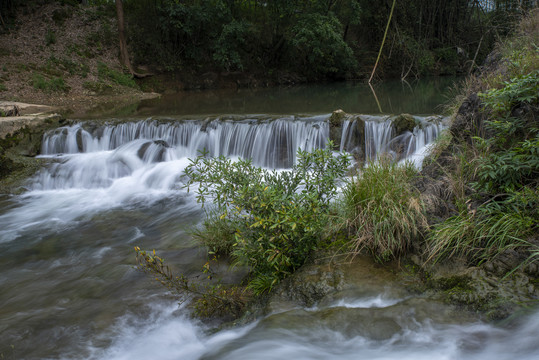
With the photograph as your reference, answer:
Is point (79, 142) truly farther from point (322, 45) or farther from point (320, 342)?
point (322, 45)

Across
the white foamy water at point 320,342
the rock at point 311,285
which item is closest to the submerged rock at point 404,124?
the rock at point 311,285

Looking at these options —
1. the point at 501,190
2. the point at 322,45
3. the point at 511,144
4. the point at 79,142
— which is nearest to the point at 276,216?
the point at 501,190

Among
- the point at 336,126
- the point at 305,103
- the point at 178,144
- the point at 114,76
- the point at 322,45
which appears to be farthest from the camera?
the point at 322,45

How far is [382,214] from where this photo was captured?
431 cm

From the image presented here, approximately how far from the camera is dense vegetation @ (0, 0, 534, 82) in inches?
969

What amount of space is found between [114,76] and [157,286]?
19.7 metres

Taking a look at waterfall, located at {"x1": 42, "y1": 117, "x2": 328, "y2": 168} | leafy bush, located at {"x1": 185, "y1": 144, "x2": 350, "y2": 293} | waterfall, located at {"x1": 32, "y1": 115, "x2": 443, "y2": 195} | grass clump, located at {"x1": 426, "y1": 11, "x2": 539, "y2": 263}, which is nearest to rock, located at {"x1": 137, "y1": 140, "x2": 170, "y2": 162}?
waterfall, located at {"x1": 32, "y1": 115, "x2": 443, "y2": 195}

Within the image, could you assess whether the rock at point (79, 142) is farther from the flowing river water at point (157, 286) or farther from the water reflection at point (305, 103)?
the water reflection at point (305, 103)

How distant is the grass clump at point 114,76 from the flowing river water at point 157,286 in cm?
1152

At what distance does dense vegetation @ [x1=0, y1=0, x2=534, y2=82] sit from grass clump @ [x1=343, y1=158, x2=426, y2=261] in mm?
20966

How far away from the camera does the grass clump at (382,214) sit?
13.9 feet

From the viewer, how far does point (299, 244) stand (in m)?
4.29

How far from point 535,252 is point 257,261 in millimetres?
2645

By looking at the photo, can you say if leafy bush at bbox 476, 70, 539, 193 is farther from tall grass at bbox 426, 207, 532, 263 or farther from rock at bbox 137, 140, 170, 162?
rock at bbox 137, 140, 170, 162
